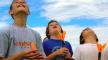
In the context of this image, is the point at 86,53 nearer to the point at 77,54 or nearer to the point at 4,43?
the point at 77,54

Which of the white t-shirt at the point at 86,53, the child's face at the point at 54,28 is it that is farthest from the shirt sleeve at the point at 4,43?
the white t-shirt at the point at 86,53

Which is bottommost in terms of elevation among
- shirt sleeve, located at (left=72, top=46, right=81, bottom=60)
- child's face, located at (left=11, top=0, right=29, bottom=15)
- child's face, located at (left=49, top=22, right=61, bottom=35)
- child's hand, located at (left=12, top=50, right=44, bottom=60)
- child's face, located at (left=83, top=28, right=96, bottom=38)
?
shirt sleeve, located at (left=72, top=46, right=81, bottom=60)

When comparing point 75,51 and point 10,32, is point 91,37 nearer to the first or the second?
point 75,51

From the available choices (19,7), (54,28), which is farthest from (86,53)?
(19,7)

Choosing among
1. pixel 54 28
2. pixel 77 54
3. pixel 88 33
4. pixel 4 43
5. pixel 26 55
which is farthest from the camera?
pixel 88 33

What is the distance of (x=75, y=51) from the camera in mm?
6141

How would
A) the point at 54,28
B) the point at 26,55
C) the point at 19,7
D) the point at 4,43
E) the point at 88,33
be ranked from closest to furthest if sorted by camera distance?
the point at 26,55 < the point at 4,43 < the point at 19,7 < the point at 54,28 < the point at 88,33

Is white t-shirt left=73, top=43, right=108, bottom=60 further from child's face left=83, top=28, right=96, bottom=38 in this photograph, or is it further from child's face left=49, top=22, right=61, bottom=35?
child's face left=49, top=22, right=61, bottom=35

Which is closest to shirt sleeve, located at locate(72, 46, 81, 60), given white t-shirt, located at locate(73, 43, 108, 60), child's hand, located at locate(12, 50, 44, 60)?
white t-shirt, located at locate(73, 43, 108, 60)

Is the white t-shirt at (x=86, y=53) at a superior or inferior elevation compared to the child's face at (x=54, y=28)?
inferior

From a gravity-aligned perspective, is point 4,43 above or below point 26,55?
above

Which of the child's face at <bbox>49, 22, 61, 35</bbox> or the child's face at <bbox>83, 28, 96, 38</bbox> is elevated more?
the child's face at <bbox>49, 22, 61, 35</bbox>

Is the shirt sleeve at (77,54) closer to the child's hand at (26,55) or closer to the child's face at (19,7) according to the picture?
the child's face at (19,7)

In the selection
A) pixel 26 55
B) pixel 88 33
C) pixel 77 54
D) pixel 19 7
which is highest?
pixel 19 7
